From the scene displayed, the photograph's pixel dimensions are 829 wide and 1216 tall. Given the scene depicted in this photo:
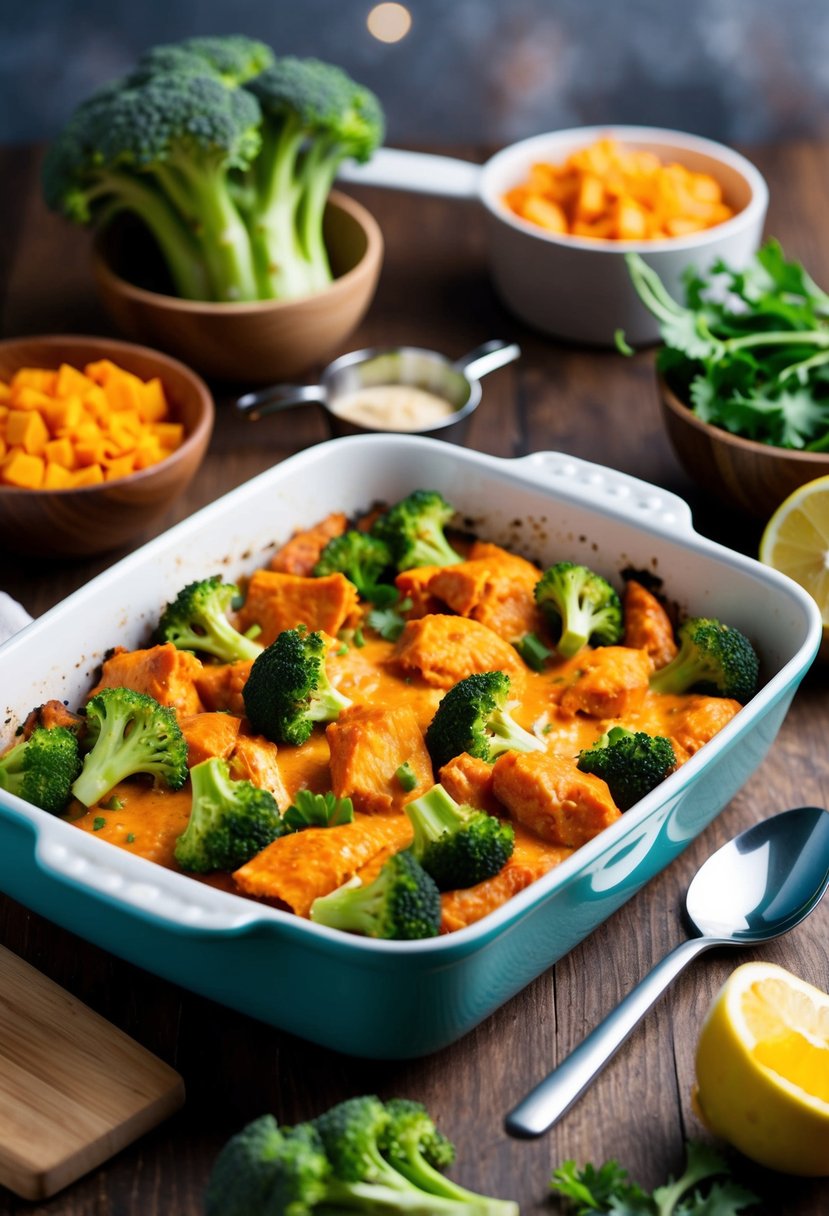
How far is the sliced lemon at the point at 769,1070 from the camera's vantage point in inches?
78.0

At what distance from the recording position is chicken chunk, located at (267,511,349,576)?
3148 millimetres

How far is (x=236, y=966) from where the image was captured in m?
2.12

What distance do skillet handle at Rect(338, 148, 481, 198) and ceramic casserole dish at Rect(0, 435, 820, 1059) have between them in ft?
5.27

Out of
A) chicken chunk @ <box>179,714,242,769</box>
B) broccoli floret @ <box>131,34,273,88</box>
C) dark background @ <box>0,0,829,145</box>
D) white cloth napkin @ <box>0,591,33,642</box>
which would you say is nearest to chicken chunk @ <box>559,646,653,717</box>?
chicken chunk @ <box>179,714,242,769</box>

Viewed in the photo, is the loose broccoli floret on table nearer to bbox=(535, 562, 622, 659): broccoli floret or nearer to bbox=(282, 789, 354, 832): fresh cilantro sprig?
bbox=(282, 789, 354, 832): fresh cilantro sprig

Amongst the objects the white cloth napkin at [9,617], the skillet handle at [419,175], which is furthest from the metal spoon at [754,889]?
the skillet handle at [419,175]

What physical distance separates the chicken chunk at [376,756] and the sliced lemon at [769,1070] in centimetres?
70

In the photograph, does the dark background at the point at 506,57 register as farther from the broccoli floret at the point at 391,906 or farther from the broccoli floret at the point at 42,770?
the broccoli floret at the point at 391,906

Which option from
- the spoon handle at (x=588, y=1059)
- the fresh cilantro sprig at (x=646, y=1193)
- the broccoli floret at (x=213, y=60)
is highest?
the broccoli floret at (x=213, y=60)

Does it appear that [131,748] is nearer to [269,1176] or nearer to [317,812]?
[317,812]

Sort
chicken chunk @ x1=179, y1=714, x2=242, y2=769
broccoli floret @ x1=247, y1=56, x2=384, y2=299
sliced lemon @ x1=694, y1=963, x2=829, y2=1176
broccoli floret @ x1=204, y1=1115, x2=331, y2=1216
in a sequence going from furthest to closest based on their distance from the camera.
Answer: broccoli floret @ x1=247, y1=56, x2=384, y2=299
chicken chunk @ x1=179, y1=714, x2=242, y2=769
sliced lemon @ x1=694, y1=963, x2=829, y2=1176
broccoli floret @ x1=204, y1=1115, x2=331, y2=1216

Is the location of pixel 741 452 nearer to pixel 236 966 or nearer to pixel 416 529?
pixel 416 529

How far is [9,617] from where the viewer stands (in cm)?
304

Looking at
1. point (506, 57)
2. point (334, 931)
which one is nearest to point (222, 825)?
point (334, 931)
